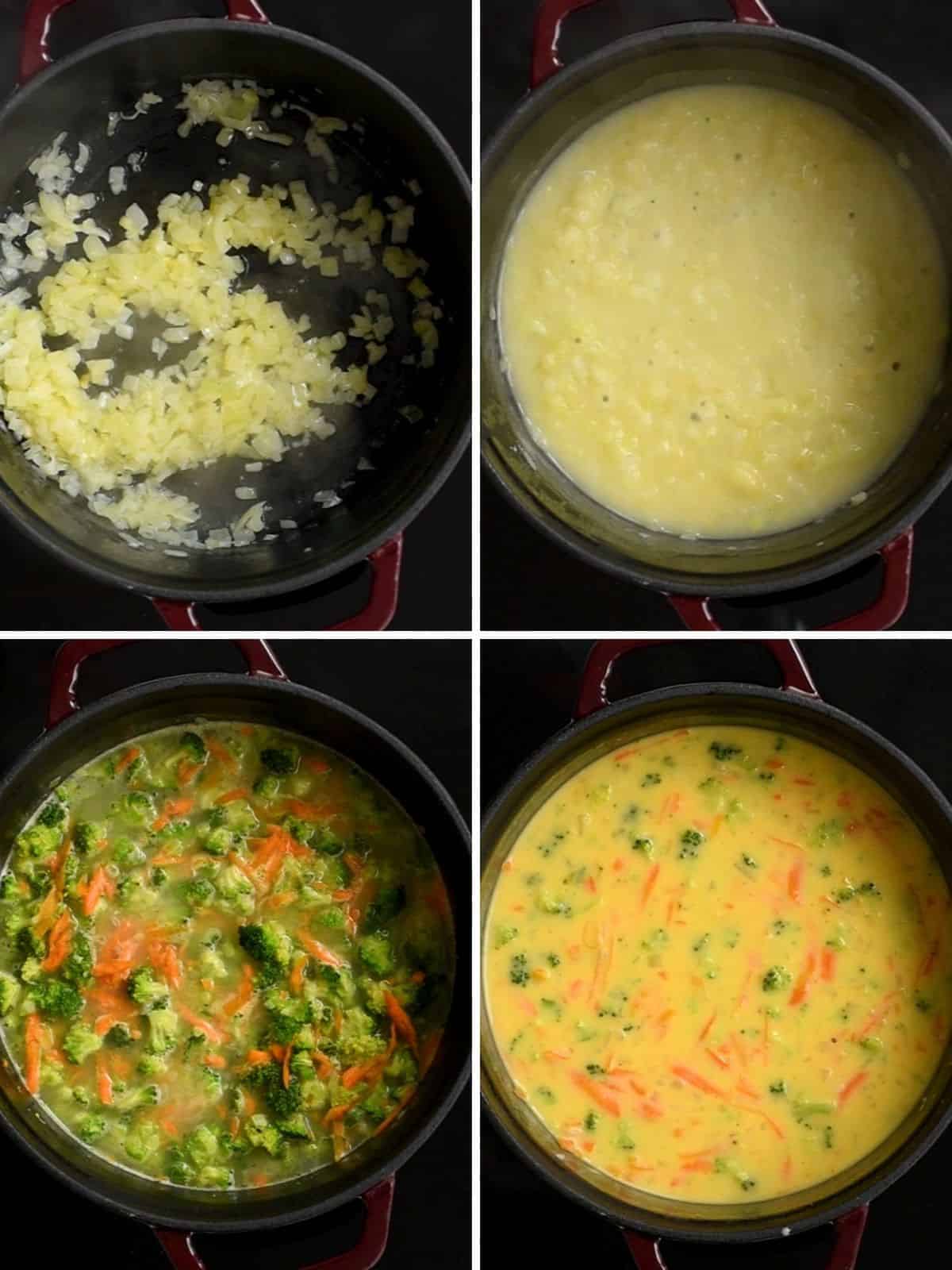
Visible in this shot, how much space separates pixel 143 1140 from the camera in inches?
53.5

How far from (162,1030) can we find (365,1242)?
0.99 ft

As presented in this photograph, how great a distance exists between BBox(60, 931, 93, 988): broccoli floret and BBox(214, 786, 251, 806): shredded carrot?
0.19 meters

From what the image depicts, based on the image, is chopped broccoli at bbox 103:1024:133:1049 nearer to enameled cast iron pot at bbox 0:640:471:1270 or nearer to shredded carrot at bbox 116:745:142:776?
enameled cast iron pot at bbox 0:640:471:1270

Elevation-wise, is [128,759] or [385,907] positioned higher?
[128,759]

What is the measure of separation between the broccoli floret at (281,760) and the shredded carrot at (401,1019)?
253mm

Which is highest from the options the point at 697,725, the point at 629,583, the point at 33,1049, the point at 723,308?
the point at 723,308

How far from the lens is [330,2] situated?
1.44 m

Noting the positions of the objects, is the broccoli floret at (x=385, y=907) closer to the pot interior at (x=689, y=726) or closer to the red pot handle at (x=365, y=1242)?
the pot interior at (x=689, y=726)

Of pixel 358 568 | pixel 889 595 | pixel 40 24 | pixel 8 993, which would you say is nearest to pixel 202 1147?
pixel 8 993

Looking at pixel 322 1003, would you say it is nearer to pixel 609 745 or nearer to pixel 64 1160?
pixel 64 1160

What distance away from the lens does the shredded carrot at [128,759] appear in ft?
4.58

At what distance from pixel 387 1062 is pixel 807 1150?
1.44 ft

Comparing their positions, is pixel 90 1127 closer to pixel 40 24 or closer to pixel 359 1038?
pixel 359 1038

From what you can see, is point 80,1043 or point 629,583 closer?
point 80,1043
